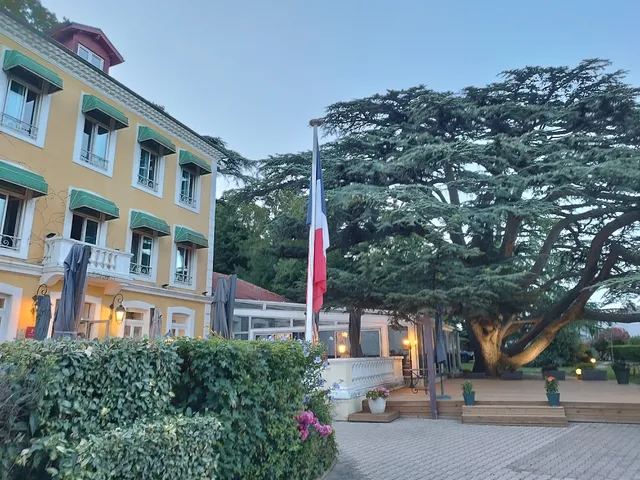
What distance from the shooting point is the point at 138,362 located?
12.0 feet

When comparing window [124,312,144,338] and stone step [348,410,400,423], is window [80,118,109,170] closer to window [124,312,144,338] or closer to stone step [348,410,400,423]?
window [124,312,144,338]

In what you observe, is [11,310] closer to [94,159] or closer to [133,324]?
[133,324]

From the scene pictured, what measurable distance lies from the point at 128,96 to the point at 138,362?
1205 cm

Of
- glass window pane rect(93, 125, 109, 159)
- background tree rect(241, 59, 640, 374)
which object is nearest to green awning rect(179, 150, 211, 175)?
background tree rect(241, 59, 640, 374)

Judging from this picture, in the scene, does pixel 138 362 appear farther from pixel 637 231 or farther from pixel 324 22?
pixel 637 231

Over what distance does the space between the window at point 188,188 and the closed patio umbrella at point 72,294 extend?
7015 millimetres

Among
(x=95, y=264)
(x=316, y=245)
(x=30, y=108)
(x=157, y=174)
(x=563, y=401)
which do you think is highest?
(x=30, y=108)

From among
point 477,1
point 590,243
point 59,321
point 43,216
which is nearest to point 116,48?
point 43,216

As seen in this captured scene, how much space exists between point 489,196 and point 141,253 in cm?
1170

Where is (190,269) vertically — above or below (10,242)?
above

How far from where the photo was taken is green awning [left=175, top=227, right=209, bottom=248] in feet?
48.4

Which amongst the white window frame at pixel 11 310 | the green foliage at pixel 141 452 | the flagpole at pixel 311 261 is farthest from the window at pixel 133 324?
the green foliage at pixel 141 452

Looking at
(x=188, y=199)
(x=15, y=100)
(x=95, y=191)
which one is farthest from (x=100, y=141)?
(x=188, y=199)

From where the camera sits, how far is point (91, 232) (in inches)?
484
